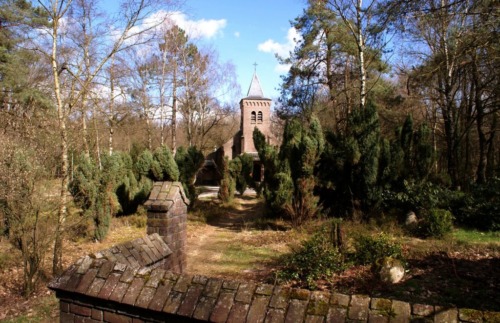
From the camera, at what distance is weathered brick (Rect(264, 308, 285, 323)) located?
2064mm

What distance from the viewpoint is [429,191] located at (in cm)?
1096

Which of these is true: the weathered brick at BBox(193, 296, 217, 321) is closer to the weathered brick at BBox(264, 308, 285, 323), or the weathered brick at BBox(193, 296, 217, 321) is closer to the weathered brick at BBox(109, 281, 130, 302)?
the weathered brick at BBox(264, 308, 285, 323)

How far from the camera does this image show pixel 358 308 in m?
2.01

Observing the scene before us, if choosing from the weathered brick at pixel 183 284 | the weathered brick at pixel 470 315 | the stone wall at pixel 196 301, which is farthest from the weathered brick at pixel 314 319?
the weathered brick at pixel 183 284

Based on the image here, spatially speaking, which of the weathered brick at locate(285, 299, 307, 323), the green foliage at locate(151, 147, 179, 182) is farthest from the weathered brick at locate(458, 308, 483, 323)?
the green foliage at locate(151, 147, 179, 182)

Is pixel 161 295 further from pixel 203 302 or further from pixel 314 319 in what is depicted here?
pixel 314 319

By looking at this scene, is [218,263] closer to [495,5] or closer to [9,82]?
[495,5]

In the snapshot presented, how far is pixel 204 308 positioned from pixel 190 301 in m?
0.13

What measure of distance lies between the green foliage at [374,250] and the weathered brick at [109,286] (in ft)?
16.6

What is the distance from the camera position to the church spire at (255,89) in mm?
38550

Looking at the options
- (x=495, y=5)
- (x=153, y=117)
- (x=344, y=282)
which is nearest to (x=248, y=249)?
(x=344, y=282)

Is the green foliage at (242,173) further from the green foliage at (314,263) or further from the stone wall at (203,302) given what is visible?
the stone wall at (203,302)

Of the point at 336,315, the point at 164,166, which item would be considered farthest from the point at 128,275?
the point at 164,166

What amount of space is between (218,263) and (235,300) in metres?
5.94
